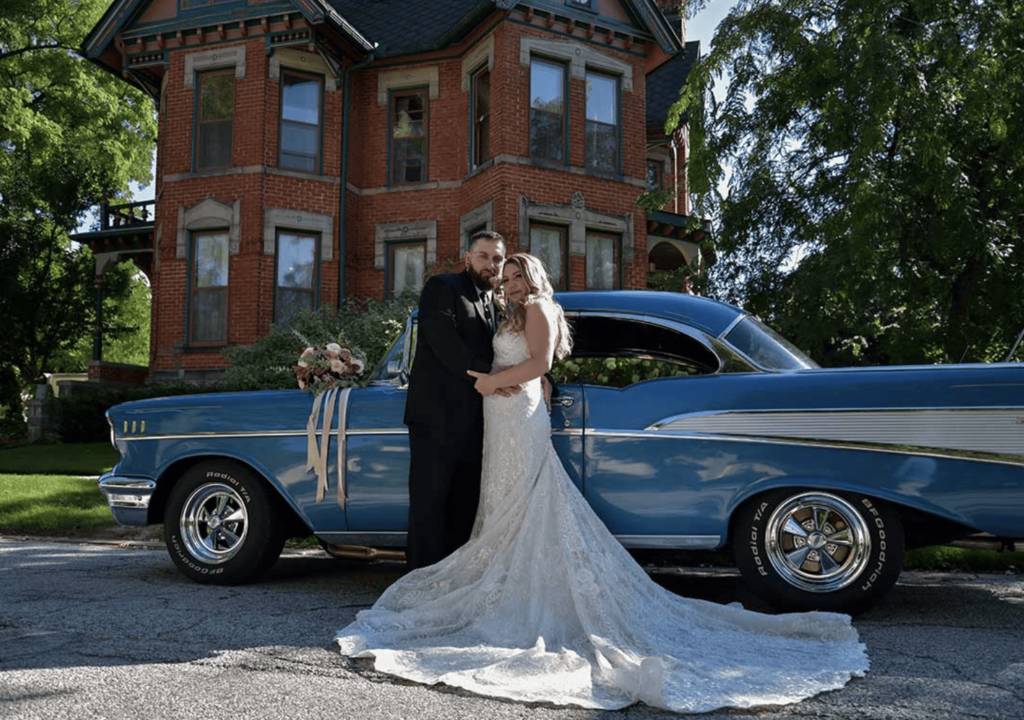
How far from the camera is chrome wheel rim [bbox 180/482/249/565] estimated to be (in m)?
5.73

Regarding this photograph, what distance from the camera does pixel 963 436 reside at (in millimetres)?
4449

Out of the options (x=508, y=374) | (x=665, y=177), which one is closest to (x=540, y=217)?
(x=665, y=177)

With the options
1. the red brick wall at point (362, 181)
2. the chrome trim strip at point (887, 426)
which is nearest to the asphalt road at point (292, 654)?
the chrome trim strip at point (887, 426)

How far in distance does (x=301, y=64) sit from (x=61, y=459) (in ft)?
27.3

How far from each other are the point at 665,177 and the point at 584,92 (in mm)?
4864

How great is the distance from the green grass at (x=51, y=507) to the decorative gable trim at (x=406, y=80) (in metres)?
10.3

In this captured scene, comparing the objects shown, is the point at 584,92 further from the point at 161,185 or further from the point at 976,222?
the point at 976,222

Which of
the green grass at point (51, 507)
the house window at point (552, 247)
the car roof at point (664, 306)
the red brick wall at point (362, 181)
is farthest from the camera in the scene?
the house window at point (552, 247)

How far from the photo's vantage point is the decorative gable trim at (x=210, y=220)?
16.9 meters

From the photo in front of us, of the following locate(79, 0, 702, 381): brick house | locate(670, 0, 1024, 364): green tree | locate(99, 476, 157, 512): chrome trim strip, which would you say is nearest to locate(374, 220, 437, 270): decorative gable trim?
locate(79, 0, 702, 381): brick house

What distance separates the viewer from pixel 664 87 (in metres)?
22.3

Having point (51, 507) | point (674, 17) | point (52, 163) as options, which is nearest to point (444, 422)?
point (51, 507)

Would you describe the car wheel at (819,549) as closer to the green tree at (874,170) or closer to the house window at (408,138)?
the green tree at (874,170)

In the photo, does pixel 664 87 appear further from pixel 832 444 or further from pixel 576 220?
pixel 832 444
